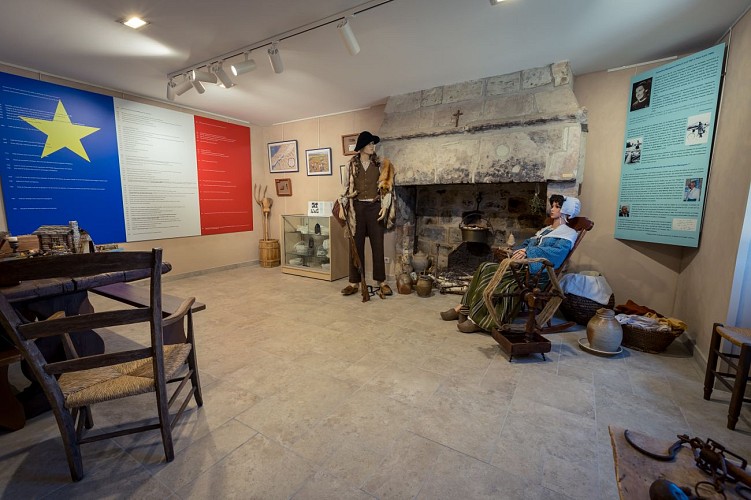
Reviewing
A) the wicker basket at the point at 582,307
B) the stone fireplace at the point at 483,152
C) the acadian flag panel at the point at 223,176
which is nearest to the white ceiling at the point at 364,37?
the stone fireplace at the point at 483,152

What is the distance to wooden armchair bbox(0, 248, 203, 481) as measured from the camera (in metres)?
1.11

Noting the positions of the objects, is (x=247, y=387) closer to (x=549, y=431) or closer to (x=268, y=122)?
(x=549, y=431)

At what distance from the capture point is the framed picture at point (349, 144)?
4.84m

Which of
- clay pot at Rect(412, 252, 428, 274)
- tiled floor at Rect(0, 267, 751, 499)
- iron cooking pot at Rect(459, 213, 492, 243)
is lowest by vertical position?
tiled floor at Rect(0, 267, 751, 499)

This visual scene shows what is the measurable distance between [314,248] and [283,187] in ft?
4.90

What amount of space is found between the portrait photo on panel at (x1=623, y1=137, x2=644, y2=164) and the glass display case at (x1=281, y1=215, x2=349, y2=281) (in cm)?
353

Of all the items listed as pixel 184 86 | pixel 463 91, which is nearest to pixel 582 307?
pixel 463 91

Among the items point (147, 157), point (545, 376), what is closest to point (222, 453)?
point (545, 376)

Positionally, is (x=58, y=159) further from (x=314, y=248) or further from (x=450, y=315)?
(x=450, y=315)

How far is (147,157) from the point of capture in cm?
438

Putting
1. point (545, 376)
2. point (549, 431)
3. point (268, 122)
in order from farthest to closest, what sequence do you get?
point (268, 122) → point (545, 376) → point (549, 431)

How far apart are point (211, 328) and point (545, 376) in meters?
2.87

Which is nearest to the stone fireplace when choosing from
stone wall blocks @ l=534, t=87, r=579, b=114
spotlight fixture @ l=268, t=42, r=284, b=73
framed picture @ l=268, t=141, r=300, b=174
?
stone wall blocks @ l=534, t=87, r=579, b=114

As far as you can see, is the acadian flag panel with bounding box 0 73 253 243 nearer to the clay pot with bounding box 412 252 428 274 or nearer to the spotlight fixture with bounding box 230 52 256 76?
the spotlight fixture with bounding box 230 52 256 76
